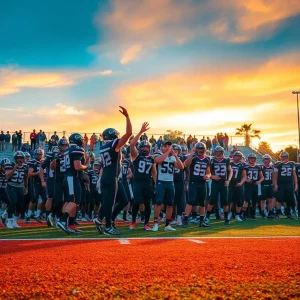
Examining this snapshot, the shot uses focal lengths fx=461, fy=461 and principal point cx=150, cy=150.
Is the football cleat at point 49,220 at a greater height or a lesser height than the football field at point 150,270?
greater

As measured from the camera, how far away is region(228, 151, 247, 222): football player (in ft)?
52.0

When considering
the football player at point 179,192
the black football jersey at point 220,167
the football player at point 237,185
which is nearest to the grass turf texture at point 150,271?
the black football jersey at point 220,167

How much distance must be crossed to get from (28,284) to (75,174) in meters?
5.73

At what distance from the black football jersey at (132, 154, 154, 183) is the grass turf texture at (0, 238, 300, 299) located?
386 cm

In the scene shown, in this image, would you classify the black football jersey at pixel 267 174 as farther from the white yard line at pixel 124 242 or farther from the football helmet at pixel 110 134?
the white yard line at pixel 124 242

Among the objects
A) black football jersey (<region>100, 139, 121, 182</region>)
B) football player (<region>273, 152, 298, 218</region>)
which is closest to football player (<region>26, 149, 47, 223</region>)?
black football jersey (<region>100, 139, 121, 182</region>)

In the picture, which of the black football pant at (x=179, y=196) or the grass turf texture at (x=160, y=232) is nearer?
the grass turf texture at (x=160, y=232)

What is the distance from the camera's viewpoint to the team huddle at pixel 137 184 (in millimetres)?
9922

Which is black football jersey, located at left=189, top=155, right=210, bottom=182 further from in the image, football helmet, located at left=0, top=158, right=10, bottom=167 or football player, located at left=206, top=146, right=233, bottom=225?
football helmet, located at left=0, top=158, right=10, bottom=167

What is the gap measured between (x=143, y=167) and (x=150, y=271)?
6.60m

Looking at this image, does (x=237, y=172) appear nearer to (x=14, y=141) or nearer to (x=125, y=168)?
(x=125, y=168)

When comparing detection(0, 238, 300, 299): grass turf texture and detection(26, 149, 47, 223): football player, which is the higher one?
detection(26, 149, 47, 223): football player

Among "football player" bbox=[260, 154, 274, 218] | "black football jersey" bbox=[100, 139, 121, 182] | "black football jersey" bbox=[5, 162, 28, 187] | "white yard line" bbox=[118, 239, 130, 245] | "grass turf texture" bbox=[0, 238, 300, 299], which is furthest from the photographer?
"football player" bbox=[260, 154, 274, 218]

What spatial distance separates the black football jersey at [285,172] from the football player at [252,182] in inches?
28.2
